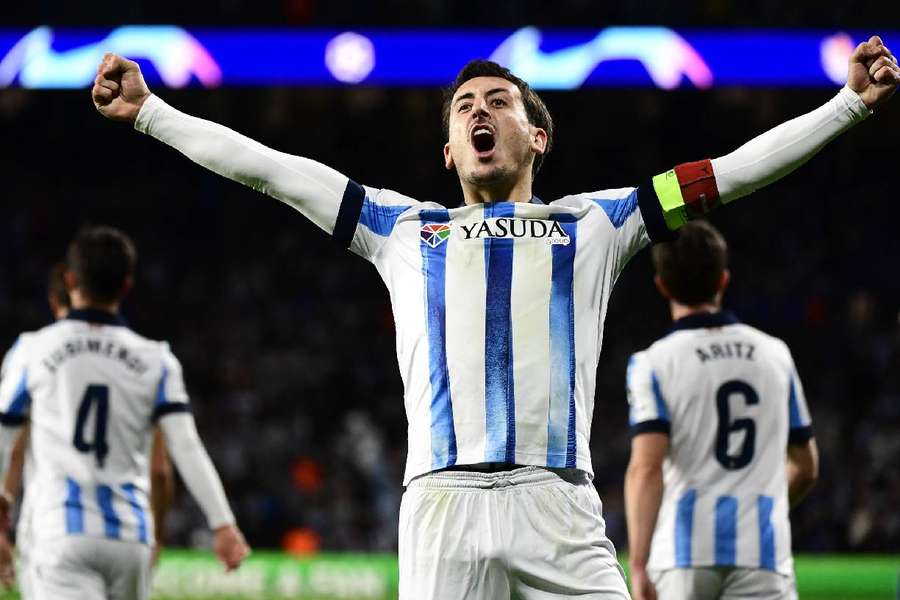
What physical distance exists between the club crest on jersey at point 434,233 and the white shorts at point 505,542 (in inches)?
23.2

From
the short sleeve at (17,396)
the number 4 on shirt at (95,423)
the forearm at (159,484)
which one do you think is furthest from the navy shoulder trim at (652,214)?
the forearm at (159,484)

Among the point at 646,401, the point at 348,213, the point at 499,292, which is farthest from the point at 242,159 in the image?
the point at 646,401

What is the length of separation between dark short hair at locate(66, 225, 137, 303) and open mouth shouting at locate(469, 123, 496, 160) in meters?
2.15

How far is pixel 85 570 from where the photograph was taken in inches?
195

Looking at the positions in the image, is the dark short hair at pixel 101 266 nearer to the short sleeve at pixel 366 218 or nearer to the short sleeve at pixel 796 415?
the short sleeve at pixel 366 218

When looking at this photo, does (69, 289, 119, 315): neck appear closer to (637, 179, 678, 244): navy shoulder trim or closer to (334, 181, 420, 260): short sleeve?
(334, 181, 420, 260): short sleeve

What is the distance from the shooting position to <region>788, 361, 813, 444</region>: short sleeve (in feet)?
16.0

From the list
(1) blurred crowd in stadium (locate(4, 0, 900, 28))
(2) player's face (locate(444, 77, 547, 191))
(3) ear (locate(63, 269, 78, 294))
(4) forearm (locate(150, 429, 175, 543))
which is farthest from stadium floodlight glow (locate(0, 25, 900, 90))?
(2) player's face (locate(444, 77, 547, 191))

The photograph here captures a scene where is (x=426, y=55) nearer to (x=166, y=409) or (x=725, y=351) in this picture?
(x=166, y=409)

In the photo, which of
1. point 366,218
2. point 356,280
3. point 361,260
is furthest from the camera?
point 361,260

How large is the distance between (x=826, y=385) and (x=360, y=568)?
7.78 meters

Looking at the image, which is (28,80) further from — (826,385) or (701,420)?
(701,420)

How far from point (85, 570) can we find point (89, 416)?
1.85ft

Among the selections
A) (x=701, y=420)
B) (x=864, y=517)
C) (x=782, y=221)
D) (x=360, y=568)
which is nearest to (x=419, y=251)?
(x=701, y=420)
